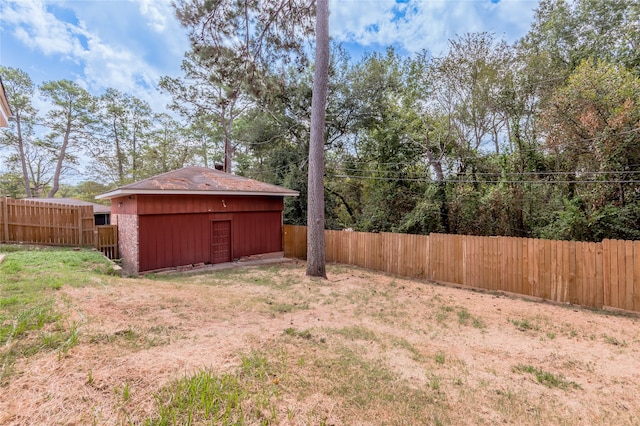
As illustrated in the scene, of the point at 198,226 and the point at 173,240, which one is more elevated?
the point at 198,226

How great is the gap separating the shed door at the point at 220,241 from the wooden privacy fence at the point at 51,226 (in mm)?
3855

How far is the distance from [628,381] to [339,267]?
807cm

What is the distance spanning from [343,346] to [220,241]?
8391 mm

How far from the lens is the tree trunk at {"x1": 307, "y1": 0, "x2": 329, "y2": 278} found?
27.2 ft

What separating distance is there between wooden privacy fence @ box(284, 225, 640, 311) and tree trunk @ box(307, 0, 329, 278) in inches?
108

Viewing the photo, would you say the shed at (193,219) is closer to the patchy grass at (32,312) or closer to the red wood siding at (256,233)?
the red wood siding at (256,233)

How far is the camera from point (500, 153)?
36.0 ft

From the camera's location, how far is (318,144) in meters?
8.62

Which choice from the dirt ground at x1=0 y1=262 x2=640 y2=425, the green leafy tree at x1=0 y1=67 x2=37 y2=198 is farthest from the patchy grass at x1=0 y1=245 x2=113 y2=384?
the green leafy tree at x1=0 y1=67 x2=37 y2=198

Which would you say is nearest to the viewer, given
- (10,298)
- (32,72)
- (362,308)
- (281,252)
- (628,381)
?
(628,381)

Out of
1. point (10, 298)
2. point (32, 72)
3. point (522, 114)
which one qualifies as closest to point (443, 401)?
point (10, 298)

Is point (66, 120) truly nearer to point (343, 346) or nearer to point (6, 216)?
point (6, 216)

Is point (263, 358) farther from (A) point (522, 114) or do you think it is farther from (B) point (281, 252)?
(A) point (522, 114)

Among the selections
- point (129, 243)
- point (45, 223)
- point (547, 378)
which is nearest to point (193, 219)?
point (129, 243)
